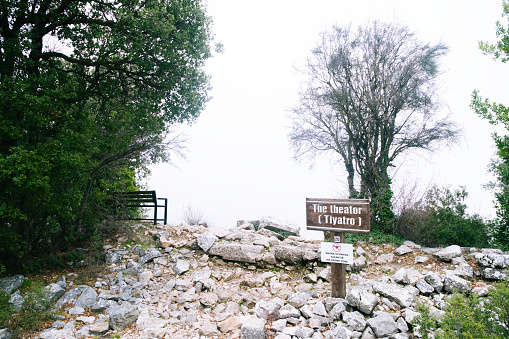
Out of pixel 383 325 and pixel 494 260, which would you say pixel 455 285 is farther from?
pixel 383 325

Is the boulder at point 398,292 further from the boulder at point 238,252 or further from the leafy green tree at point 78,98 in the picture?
the leafy green tree at point 78,98

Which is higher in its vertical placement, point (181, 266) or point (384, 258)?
point (384, 258)

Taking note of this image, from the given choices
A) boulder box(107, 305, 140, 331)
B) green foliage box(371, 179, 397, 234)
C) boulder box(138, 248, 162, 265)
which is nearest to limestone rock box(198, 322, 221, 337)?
boulder box(107, 305, 140, 331)

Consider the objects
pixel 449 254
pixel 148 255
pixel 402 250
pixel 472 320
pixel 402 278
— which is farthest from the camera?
pixel 402 250

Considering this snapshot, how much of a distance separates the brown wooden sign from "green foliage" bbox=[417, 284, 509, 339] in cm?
195

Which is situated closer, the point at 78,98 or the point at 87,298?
the point at 87,298

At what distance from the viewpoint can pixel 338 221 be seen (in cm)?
644

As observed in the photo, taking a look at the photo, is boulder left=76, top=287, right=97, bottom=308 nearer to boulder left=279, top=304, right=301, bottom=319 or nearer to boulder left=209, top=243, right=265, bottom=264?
boulder left=209, top=243, right=265, bottom=264

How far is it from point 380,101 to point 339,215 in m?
6.55

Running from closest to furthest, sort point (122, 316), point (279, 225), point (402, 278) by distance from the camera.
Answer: point (122, 316) → point (402, 278) → point (279, 225)

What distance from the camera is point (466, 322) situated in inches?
160

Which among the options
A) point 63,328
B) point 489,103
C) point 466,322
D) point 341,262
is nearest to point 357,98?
point 489,103

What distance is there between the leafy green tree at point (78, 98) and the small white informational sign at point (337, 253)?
5626mm

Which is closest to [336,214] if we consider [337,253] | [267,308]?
[337,253]
